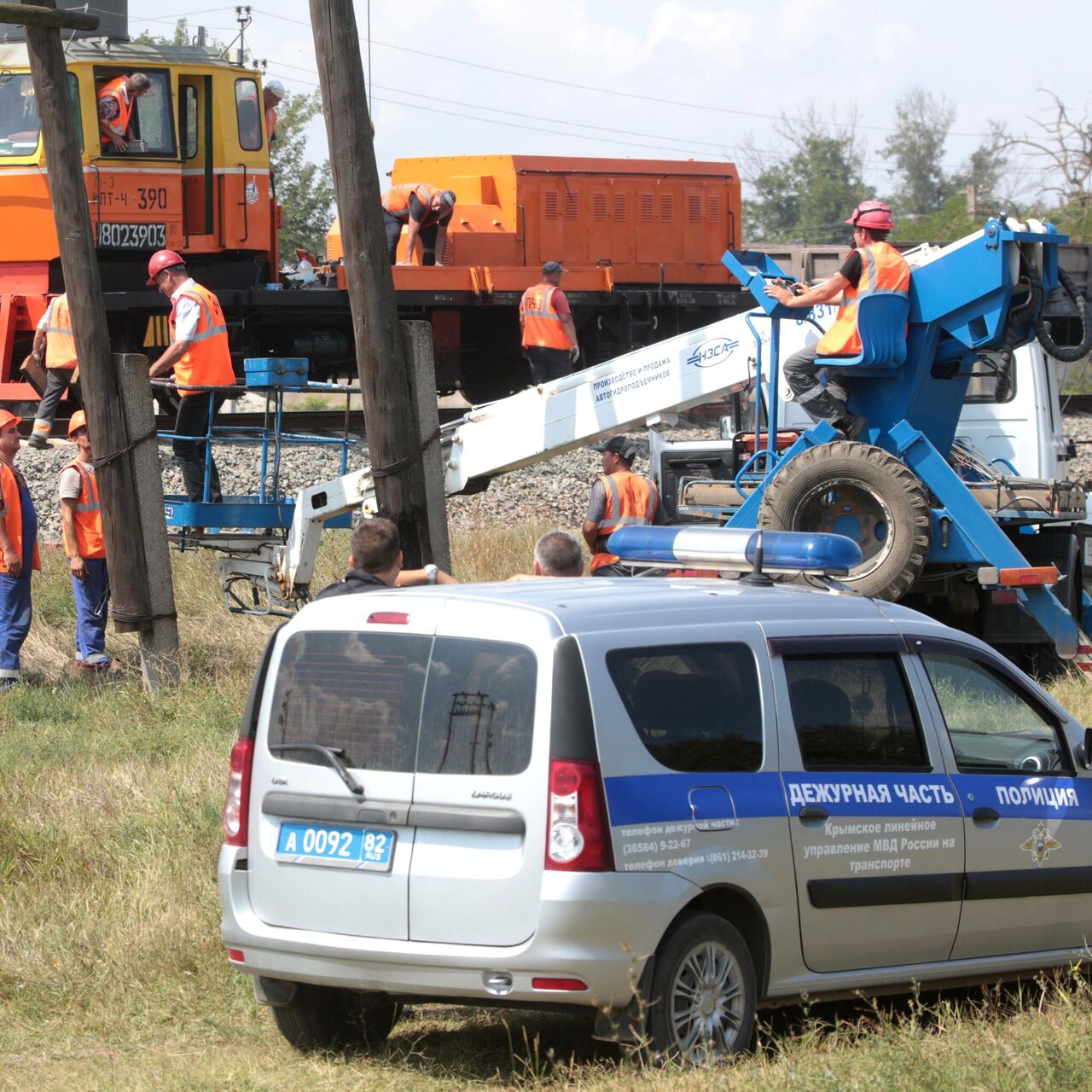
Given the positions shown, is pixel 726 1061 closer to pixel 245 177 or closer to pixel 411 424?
pixel 411 424

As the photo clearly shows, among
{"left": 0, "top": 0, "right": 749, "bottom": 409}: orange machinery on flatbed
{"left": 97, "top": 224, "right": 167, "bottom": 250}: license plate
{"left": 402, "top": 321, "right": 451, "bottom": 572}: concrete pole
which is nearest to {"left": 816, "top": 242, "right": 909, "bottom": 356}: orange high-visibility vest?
{"left": 402, "top": 321, "right": 451, "bottom": 572}: concrete pole

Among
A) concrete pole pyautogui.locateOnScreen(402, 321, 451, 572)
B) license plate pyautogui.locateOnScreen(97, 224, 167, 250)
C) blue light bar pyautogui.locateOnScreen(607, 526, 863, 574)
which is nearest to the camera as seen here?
blue light bar pyautogui.locateOnScreen(607, 526, 863, 574)

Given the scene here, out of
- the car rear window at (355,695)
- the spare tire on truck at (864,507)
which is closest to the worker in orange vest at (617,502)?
the spare tire on truck at (864,507)

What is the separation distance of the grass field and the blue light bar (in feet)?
5.12

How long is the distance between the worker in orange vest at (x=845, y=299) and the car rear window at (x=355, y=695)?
18.5 feet

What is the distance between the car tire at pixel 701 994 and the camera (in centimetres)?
486

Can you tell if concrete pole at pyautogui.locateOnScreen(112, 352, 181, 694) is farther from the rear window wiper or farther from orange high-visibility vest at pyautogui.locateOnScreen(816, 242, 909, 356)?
the rear window wiper

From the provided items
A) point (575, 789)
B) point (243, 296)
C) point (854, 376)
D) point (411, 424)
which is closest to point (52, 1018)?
point (575, 789)

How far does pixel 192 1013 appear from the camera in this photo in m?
6.01

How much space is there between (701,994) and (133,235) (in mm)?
14008

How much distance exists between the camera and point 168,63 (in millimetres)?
17500

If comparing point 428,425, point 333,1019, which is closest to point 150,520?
point 428,425

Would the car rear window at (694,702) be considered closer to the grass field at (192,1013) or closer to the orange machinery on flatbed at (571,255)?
the grass field at (192,1013)

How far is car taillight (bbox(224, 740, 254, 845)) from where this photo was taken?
541 cm
